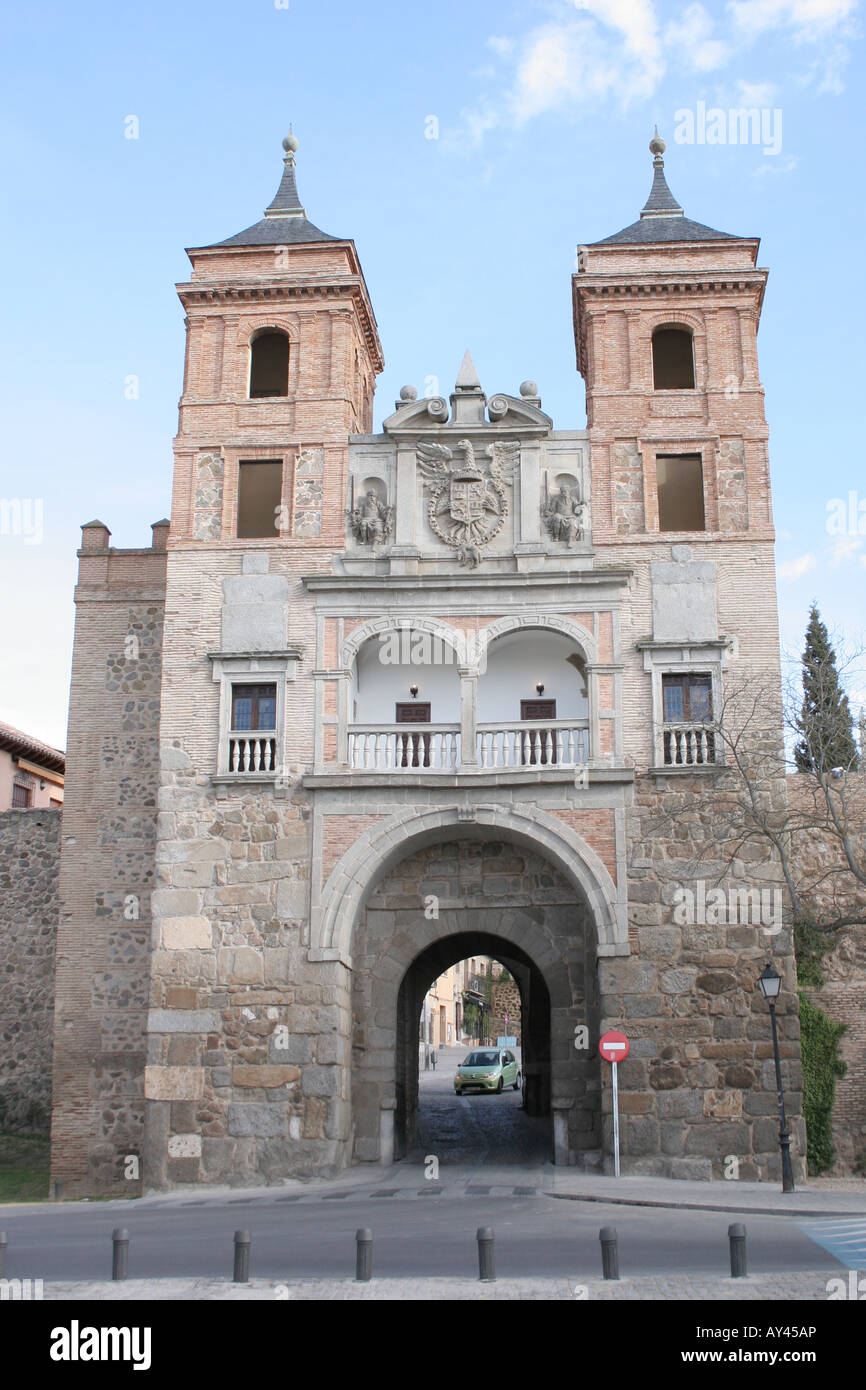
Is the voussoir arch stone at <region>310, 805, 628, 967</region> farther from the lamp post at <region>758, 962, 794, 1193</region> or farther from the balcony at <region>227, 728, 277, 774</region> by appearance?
the lamp post at <region>758, 962, 794, 1193</region>

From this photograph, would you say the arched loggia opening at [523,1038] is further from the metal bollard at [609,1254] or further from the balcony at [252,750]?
the metal bollard at [609,1254]

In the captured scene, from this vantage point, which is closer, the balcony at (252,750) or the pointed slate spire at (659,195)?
the balcony at (252,750)

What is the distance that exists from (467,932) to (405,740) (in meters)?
3.26

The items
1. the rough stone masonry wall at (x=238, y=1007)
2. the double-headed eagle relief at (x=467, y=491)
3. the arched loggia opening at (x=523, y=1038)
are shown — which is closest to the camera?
the rough stone masonry wall at (x=238, y=1007)

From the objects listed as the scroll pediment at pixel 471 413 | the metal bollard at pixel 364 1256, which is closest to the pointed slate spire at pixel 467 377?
the scroll pediment at pixel 471 413

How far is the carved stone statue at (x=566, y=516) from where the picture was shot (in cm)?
2133

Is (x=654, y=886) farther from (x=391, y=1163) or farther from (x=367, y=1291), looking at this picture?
(x=367, y=1291)

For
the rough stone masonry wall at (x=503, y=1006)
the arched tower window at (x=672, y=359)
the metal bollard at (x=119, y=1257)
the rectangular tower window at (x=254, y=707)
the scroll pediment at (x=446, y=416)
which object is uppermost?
the arched tower window at (x=672, y=359)

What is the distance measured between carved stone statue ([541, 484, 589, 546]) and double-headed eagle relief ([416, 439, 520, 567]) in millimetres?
689

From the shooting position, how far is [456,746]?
20.7 metres

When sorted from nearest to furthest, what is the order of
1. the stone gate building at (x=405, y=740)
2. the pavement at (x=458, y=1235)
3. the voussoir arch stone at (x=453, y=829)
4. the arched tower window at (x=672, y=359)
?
the pavement at (x=458, y=1235)
the stone gate building at (x=405, y=740)
the voussoir arch stone at (x=453, y=829)
the arched tower window at (x=672, y=359)

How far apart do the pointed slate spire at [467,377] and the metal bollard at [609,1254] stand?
587 inches

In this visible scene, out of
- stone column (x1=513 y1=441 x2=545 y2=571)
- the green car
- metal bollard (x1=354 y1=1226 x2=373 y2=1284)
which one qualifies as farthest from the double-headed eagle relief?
the green car

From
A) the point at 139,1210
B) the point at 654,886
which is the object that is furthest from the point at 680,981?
the point at 139,1210
